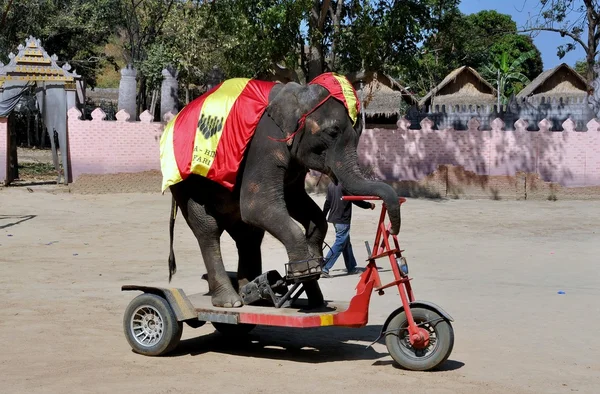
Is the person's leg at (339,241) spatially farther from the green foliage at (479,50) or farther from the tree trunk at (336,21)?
the green foliage at (479,50)

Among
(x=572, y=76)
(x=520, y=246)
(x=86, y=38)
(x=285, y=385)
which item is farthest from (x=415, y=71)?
(x=572, y=76)

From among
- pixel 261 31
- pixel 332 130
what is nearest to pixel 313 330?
pixel 332 130

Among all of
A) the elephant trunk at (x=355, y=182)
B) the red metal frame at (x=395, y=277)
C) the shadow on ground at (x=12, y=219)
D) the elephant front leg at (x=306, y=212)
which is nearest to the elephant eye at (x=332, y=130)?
the elephant trunk at (x=355, y=182)

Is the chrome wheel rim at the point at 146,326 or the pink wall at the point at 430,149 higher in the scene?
the pink wall at the point at 430,149

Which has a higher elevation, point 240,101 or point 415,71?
point 415,71

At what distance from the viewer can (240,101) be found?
794 cm

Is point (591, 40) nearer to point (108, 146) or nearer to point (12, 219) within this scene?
point (108, 146)

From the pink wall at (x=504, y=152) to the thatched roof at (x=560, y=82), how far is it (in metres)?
22.5

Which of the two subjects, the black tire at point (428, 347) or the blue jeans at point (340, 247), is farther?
the blue jeans at point (340, 247)

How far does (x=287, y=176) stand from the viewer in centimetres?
799

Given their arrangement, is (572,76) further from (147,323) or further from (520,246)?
(147,323)

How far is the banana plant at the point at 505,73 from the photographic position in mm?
48062

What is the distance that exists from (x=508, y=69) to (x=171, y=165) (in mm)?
43058

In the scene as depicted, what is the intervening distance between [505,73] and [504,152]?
25.8 meters
